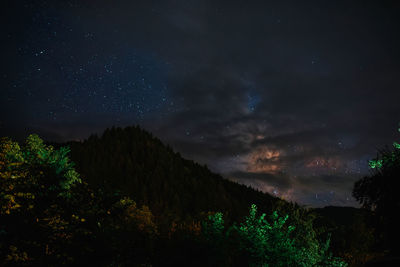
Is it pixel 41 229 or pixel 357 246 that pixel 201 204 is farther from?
pixel 41 229

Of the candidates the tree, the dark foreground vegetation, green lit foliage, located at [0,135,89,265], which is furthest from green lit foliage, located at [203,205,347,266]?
green lit foliage, located at [0,135,89,265]

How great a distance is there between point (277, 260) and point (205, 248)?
8699mm

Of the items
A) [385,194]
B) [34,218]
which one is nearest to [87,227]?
[34,218]

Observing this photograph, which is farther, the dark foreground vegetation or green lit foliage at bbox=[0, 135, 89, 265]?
the dark foreground vegetation

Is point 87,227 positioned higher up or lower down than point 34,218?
lower down

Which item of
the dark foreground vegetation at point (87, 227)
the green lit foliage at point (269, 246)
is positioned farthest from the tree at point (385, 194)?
the green lit foliage at point (269, 246)

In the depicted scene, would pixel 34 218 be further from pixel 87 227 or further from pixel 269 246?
pixel 269 246

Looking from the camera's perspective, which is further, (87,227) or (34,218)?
(87,227)

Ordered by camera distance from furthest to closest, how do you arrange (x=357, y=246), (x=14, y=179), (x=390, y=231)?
(x=357, y=246), (x=14, y=179), (x=390, y=231)

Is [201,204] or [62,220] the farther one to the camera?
[201,204]

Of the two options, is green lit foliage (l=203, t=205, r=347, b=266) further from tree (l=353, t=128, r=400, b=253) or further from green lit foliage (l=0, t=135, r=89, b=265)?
green lit foliage (l=0, t=135, r=89, b=265)

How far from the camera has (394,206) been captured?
15.8 metres

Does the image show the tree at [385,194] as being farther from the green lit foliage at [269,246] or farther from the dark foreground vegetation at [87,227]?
the green lit foliage at [269,246]

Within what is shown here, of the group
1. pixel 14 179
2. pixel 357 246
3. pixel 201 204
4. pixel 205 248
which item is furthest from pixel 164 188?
pixel 14 179
